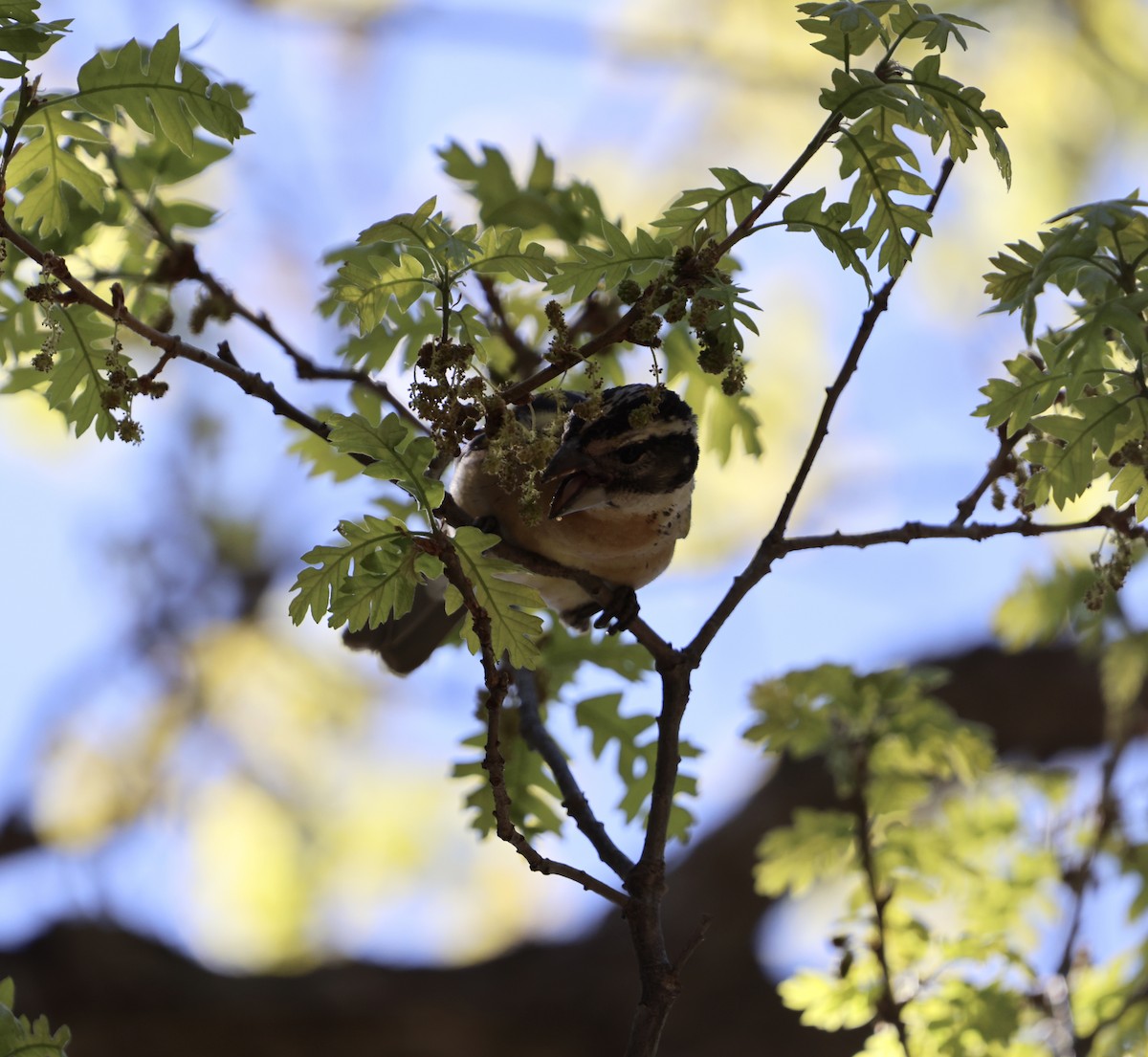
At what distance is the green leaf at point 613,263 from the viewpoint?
248 cm

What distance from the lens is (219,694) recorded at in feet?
31.5

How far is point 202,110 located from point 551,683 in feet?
6.96

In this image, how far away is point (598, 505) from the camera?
13.3 feet

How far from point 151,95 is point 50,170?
12.8 inches

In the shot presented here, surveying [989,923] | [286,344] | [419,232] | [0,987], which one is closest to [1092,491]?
[989,923]

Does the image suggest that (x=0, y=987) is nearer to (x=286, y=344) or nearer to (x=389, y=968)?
(x=286, y=344)

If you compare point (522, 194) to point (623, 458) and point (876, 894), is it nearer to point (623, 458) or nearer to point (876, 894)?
point (623, 458)

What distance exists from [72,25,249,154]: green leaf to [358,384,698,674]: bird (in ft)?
4.47

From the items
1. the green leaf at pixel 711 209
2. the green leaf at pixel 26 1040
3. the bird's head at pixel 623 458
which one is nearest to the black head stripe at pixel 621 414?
the bird's head at pixel 623 458

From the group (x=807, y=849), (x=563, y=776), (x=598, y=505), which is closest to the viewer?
(x=563, y=776)

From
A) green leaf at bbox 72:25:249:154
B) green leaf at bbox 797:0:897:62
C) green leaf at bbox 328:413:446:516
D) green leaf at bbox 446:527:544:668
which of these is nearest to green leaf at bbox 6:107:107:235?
green leaf at bbox 72:25:249:154

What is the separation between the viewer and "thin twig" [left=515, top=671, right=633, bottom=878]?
2.95 metres

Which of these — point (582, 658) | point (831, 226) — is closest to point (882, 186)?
point (831, 226)

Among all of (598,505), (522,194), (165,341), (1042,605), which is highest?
(522,194)
